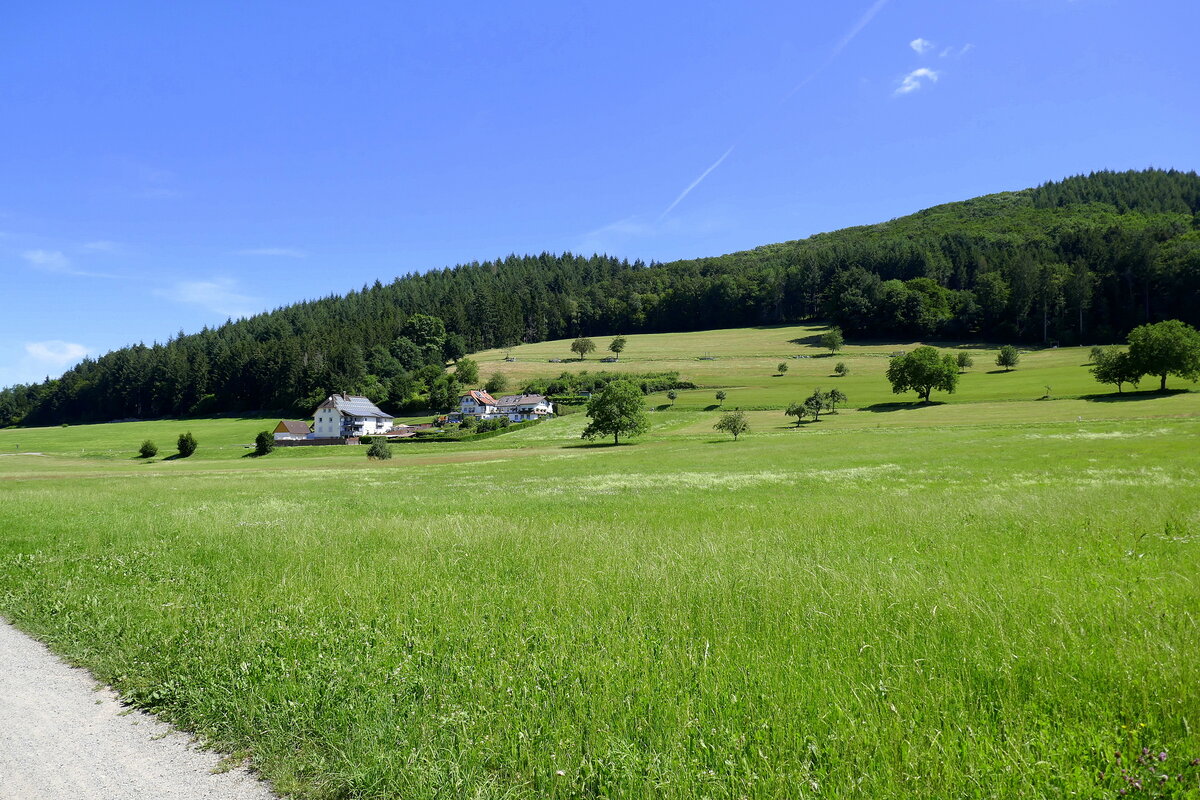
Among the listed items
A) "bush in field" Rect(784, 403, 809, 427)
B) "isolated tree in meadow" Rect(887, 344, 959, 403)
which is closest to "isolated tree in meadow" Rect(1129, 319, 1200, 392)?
"isolated tree in meadow" Rect(887, 344, 959, 403)

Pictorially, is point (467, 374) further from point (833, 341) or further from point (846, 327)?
point (846, 327)

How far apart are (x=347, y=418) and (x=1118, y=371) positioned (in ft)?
443

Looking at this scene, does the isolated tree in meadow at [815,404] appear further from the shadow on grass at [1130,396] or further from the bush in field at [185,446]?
the bush in field at [185,446]

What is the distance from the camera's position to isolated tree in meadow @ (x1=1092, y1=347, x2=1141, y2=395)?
81375 mm

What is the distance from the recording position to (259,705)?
5.55 metres

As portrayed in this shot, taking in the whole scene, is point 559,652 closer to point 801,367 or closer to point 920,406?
point 920,406

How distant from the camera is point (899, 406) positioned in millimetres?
91625

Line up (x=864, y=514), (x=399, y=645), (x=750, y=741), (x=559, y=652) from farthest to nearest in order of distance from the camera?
(x=864, y=514) < (x=399, y=645) < (x=559, y=652) < (x=750, y=741)

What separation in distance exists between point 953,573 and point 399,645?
7356 millimetres

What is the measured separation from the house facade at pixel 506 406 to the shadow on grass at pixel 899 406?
204 feet

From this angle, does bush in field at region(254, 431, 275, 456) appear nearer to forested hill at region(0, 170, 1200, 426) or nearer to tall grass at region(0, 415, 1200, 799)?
forested hill at region(0, 170, 1200, 426)

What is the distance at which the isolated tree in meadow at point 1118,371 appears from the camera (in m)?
81.4

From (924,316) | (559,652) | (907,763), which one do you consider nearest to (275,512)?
(559,652)

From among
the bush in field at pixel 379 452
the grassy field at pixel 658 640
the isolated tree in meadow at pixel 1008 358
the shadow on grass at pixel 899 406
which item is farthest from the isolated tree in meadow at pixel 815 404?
the grassy field at pixel 658 640
